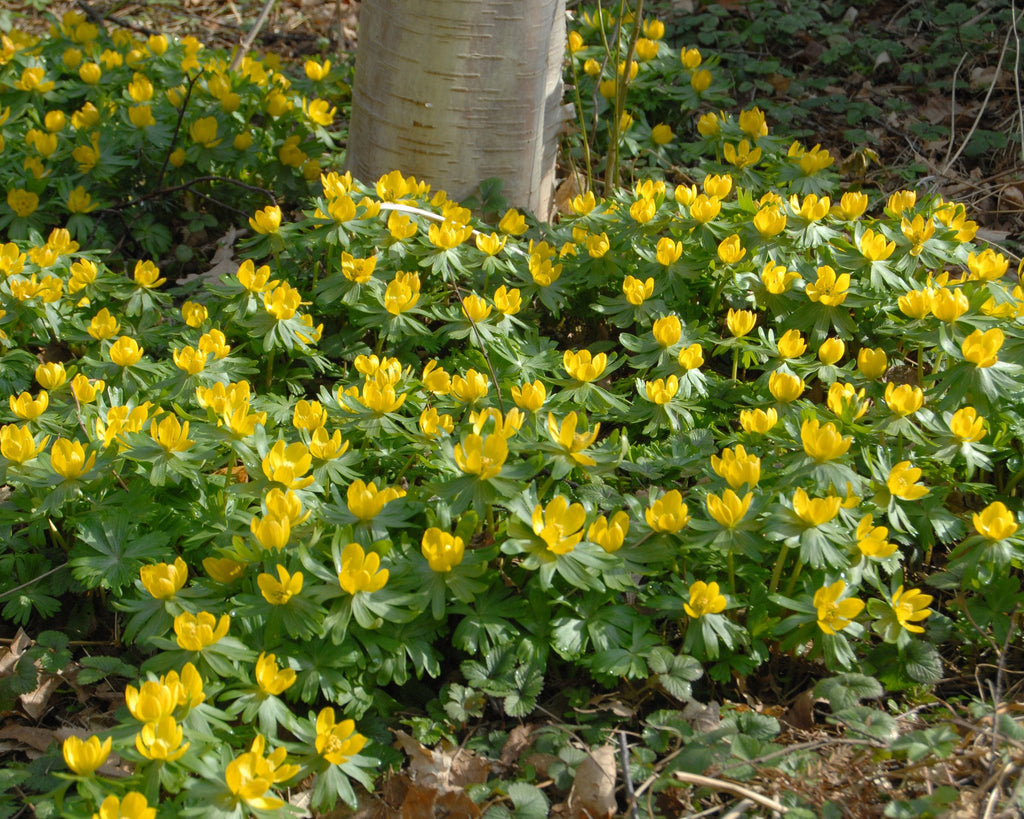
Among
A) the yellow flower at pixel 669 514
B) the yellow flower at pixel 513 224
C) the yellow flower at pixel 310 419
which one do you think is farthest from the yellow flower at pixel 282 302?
the yellow flower at pixel 669 514

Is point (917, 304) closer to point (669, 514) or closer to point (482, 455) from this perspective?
point (669, 514)

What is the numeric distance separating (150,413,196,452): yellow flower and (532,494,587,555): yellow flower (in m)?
0.84

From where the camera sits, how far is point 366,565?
189 centimetres

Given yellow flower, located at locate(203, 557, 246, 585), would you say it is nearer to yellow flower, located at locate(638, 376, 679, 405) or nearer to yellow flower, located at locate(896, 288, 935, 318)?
yellow flower, located at locate(638, 376, 679, 405)

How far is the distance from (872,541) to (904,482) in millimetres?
196

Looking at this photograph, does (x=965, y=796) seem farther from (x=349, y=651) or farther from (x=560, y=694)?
(x=349, y=651)

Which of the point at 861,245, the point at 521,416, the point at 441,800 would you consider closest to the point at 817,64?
the point at 861,245

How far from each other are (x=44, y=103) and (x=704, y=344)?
3.16 m

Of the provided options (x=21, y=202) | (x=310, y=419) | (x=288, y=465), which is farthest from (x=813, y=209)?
(x=21, y=202)

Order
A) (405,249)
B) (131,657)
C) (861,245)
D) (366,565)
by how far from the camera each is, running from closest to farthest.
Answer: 1. (366,565)
2. (131,657)
3. (861,245)
4. (405,249)

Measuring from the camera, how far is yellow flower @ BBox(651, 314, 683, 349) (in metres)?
2.56

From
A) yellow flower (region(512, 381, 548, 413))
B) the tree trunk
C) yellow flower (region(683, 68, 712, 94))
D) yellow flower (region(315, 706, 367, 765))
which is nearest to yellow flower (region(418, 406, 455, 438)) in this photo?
yellow flower (region(512, 381, 548, 413))

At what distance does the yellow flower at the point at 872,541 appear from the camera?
77.7 inches

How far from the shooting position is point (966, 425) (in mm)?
2180
